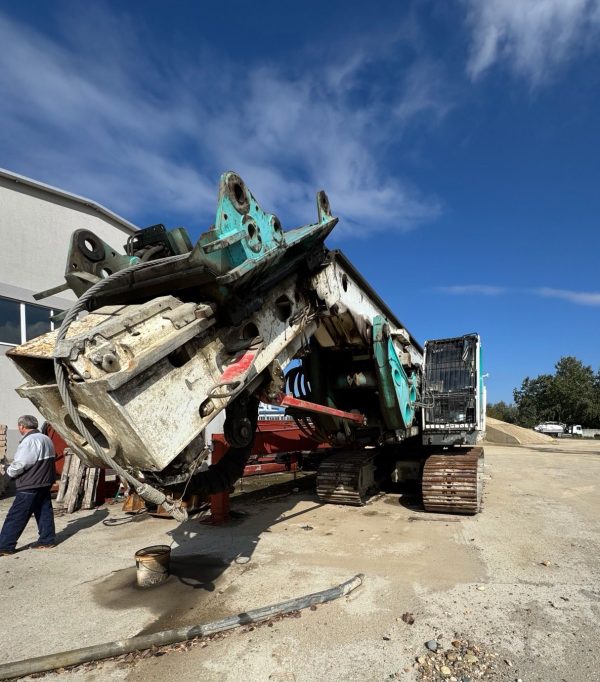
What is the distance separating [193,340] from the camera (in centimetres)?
329

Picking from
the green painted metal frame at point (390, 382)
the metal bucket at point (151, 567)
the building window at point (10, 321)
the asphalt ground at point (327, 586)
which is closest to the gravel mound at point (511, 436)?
the asphalt ground at point (327, 586)

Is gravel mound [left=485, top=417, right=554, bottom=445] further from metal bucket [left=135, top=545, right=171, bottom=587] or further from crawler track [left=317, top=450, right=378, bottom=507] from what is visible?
metal bucket [left=135, top=545, right=171, bottom=587]

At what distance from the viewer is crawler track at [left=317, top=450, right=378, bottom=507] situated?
7.27 meters

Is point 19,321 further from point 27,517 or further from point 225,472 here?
point 225,472

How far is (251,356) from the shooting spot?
3492mm

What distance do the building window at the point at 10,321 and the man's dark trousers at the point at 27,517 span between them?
6.84 meters

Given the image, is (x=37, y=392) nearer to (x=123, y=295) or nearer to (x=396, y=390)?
(x=123, y=295)

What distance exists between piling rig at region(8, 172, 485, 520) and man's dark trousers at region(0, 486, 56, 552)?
102 inches

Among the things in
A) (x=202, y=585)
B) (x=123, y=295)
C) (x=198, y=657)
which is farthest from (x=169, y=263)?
(x=202, y=585)

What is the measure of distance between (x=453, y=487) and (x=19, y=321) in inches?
415

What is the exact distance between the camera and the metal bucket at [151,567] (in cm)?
428

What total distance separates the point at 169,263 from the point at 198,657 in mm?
2585

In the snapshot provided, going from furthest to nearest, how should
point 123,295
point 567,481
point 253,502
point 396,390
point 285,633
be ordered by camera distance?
point 567,481 → point 253,502 → point 396,390 → point 123,295 → point 285,633

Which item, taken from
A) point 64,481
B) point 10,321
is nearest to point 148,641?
point 64,481
